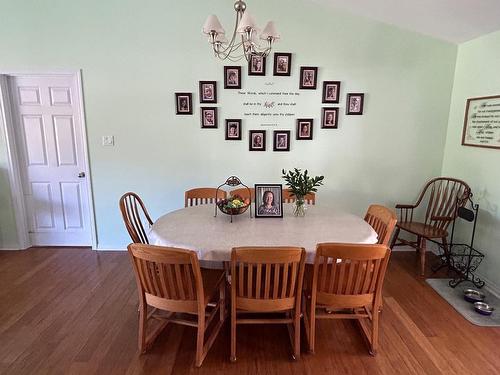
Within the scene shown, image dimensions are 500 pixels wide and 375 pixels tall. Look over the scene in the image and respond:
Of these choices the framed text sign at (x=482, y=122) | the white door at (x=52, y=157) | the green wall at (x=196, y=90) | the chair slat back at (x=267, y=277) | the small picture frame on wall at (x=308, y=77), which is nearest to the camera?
the chair slat back at (x=267, y=277)

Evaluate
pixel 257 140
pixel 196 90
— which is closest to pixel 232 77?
pixel 196 90

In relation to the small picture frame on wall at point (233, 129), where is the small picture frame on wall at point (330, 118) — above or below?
above

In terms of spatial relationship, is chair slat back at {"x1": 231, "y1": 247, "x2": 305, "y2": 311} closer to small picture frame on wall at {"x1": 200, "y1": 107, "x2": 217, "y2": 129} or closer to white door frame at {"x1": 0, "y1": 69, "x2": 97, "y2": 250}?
small picture frame on wall at {"x1": 200, "y1": 107, "x2": 217, "y2": 129}

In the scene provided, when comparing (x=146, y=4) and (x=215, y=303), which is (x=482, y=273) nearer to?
(x=215, y=303)

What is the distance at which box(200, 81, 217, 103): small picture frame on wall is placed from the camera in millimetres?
3244

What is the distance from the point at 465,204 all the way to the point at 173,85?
321 centimetres

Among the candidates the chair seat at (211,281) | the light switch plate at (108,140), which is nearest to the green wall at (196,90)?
the light switch plate at (108,140)

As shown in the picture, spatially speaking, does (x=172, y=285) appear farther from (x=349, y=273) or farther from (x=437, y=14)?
(x=437, y=14)

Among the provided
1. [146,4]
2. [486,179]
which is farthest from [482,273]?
[146,4]

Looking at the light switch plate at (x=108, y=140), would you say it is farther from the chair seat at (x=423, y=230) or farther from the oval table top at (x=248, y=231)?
the chair seat at (x=423, y=230)

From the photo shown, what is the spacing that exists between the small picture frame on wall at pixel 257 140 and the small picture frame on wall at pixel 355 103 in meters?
0.95

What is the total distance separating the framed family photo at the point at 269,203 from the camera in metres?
2.46

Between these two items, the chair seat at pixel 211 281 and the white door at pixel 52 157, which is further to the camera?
the white door at pixel 52 157

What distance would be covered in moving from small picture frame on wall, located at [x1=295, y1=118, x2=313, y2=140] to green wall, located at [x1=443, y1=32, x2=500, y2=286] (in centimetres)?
153
